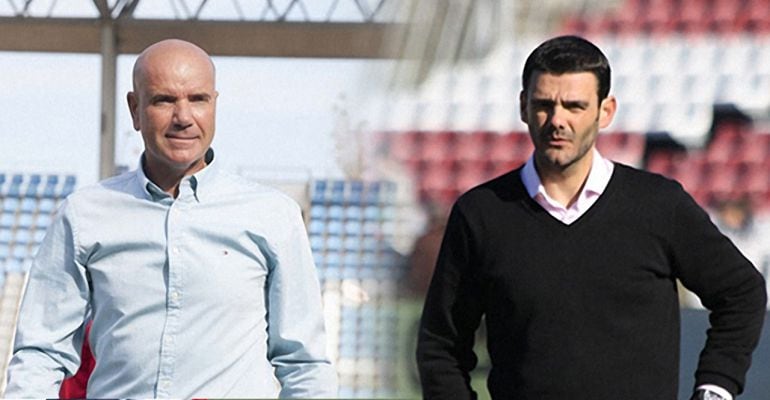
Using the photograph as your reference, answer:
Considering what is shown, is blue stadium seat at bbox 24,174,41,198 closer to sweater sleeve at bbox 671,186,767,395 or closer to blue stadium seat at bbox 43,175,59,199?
blue stadium seat at bbox 43,175,59,199

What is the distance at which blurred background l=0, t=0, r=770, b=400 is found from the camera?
617 cm

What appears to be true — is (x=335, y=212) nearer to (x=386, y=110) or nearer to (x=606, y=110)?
(x=386, y=110)

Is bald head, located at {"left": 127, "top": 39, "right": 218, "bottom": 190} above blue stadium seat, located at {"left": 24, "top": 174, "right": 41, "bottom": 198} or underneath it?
underneath

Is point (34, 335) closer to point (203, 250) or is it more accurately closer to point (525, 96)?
point (203, 250)

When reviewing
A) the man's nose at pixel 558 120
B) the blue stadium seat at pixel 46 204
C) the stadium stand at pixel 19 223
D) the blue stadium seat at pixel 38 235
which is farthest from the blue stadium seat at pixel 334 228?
the man's nose at pixel 558 120

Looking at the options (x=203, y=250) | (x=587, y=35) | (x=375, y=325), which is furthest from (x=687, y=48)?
(x=203, y=250)

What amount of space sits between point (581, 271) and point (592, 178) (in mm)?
143

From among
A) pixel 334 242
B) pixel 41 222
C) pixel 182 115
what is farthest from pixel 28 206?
pixel 182 115

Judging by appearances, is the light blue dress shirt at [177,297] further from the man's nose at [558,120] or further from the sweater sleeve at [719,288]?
the sweater sleeve at [719,288]

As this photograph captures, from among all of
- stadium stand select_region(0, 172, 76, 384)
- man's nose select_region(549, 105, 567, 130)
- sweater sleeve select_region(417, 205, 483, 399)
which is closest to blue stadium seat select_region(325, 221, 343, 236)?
stadium stand select_region(0, 172, 76, 384)

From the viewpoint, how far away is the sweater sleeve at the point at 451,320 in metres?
2.12

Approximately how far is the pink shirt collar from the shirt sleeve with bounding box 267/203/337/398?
39cm

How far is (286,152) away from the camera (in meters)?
7.49

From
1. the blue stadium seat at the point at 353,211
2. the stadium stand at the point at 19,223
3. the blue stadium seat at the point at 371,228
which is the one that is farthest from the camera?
the stadium stand at the point at 19,223
